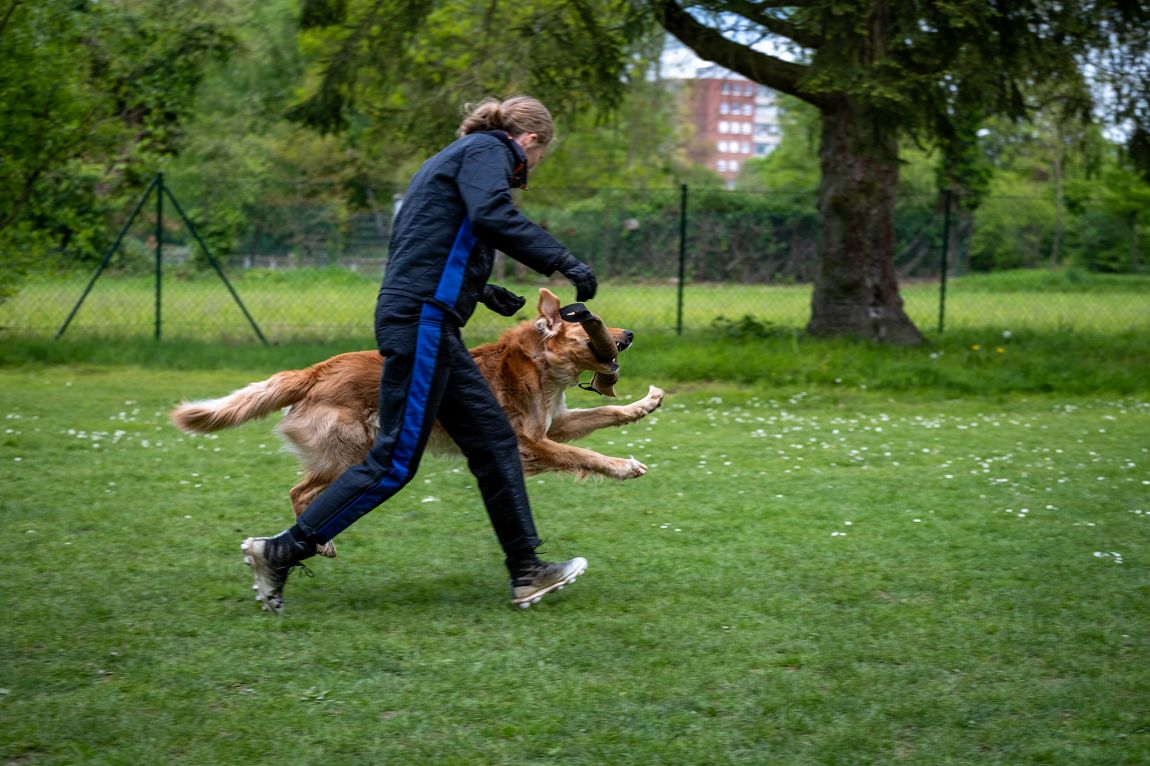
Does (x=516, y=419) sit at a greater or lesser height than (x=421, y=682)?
greater

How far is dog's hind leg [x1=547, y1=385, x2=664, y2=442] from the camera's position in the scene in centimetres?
547

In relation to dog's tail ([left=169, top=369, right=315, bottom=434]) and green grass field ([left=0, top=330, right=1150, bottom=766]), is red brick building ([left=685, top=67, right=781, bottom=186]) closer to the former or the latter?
green grass field ([left=0, top=330, right=1150, bottom=766])

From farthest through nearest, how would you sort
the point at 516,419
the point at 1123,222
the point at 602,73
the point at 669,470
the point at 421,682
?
the point at 1123,222, the point at 602,73, the point at 669,470, the point at 516,419, the point at 421,682

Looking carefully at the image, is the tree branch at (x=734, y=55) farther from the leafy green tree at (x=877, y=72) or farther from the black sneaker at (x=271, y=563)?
the black sneaker at (x=271, y=563)

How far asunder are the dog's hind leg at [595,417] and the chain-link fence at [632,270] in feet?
30.4

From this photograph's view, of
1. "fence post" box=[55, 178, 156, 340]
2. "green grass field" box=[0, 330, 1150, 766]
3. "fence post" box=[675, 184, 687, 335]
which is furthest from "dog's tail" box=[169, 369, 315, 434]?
"fence post" box=[675, 184, 687, 335]

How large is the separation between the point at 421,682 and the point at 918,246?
14.1 metres

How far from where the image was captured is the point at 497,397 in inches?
200

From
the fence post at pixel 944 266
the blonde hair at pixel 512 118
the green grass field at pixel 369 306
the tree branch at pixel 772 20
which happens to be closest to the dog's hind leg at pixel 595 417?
the blonde hair at pixel 512 118

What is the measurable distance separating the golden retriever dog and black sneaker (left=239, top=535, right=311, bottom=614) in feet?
1.59

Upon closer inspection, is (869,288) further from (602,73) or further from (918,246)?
(602,73)

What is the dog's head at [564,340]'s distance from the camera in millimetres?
5211

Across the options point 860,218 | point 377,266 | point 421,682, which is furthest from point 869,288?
point 421,682

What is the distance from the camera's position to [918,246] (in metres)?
16.3
